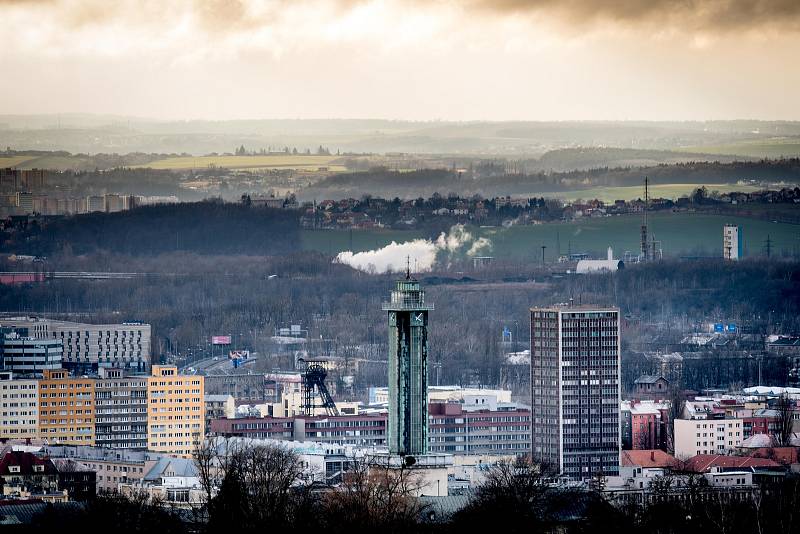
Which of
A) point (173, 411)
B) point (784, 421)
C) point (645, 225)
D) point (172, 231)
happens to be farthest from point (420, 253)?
point (784, 421)

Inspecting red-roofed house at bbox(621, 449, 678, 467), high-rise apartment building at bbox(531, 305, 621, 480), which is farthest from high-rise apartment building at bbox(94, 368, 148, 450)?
red-roofed house at bbox(621, 449, 678, 467)

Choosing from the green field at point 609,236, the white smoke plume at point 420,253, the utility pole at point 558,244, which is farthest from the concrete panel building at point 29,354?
the utility pole at point 558,244

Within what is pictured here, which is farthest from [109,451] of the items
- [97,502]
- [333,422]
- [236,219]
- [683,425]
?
[236,219]

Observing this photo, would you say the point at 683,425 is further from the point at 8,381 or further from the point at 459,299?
the point at 459,299

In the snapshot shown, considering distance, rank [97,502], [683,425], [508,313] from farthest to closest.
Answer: [508,313]
[683,425]
[97,502]

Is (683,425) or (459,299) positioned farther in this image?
(459,299)

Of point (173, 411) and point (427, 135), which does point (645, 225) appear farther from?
point (173, 411)

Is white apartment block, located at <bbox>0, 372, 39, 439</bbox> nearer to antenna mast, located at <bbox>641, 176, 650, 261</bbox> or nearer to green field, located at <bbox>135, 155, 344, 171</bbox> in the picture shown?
antenna mast, located at <bbox>641, 176, 650, 261</bbox>

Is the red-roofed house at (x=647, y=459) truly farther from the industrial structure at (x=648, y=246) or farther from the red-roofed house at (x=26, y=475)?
the industrial structure at (x=648, y=246)
